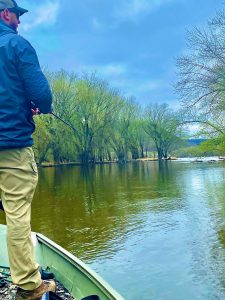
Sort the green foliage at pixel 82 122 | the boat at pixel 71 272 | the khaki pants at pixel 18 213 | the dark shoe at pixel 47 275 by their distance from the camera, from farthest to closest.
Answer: the green foliage at pixel 82 122, the dark shoe at pixel 47 275, the boat at pixel 71 272, the khaki pants at pixel 18 213

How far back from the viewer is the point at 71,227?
1283cm

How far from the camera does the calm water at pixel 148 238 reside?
743 centimetres

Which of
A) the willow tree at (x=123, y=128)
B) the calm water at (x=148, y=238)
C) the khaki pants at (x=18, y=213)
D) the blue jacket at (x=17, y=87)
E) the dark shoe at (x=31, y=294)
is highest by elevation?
the willow tree at (x=123, y=128)

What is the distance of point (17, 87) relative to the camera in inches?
134

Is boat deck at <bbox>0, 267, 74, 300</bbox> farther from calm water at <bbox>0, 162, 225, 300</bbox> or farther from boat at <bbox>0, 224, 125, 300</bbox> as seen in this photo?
calm water at <bbox>0, 162, 225, 300</bbox>

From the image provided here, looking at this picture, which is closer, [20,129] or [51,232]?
[20,129]

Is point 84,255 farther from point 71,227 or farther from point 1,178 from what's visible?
point 1,178

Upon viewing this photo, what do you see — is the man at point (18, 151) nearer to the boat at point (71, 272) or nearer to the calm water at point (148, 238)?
the boat at point (71, 272)

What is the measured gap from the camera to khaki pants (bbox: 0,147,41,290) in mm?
3293

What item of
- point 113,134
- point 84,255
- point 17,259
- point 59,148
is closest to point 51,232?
point 84,255

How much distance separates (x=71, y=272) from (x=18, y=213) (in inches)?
50.8

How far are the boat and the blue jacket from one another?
4.70 feet

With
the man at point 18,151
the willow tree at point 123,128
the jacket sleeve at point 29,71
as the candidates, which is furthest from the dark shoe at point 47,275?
the willow tree at point 123,128

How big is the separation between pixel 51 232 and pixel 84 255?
A: 9.73ft
